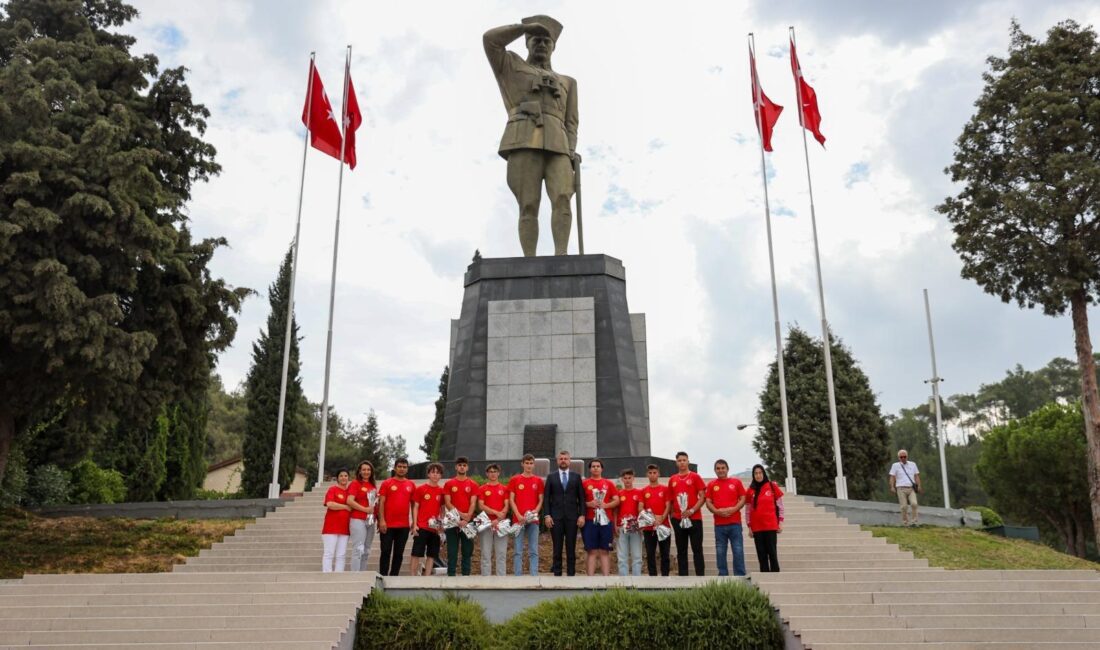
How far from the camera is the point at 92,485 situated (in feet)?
74.8

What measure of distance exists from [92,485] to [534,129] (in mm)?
15222

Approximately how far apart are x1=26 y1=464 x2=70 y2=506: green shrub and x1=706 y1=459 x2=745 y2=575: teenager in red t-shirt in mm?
16301

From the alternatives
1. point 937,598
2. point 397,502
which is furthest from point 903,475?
point 397,502

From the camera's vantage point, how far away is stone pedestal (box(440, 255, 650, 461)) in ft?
47.1

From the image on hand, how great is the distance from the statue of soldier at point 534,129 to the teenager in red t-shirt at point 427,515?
766 cm

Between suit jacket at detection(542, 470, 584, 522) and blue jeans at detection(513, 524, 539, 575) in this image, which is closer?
blue jeans at detection(513, 524, 539, 575)

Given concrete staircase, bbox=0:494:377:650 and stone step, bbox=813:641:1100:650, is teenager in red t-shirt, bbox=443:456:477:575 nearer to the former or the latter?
concrete staircase, bbox=0:494:377:650

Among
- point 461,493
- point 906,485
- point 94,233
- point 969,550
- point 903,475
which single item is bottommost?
point 969,550

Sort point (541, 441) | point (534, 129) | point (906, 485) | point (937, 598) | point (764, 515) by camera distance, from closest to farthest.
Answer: point (937, 598)
point (764, 515)
point (906, 485)
point (541, 441)
point (534, 129)

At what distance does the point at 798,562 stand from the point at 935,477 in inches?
1580

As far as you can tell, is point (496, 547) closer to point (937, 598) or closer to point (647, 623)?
point (647, 623)

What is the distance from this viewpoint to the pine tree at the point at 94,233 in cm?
1123

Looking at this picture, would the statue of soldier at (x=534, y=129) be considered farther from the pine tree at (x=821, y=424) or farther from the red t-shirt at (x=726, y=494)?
the pine tree at (x=821, y=424)

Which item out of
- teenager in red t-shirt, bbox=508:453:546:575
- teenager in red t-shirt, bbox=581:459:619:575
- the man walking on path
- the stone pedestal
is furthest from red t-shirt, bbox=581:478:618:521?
the man walking on path
